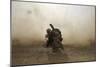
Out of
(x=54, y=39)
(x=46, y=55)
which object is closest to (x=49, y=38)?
(x=54, y=39)

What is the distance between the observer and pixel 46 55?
86.6 inches

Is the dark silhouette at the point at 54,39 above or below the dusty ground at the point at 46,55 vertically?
above

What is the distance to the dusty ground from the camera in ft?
6.88

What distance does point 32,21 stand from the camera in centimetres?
215

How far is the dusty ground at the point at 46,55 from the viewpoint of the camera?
2.10 metres

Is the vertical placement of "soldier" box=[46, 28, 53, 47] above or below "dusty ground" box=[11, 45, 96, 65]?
above

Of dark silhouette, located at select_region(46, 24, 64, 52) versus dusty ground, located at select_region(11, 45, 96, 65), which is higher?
dark silhouette, located at select_region(46, 24, 64, 52)

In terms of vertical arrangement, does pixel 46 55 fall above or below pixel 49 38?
below

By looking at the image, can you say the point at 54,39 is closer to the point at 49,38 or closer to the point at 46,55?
the point at 49,38

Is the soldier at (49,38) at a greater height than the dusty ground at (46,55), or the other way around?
the soldier at (49,38)

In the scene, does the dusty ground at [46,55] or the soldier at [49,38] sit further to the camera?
the soldier at [49,38]

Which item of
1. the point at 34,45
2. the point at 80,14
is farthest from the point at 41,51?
the point at 80,14

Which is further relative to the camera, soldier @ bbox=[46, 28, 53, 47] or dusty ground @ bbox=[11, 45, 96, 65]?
soldier @ bbox=[46, 28, 53, 47]
